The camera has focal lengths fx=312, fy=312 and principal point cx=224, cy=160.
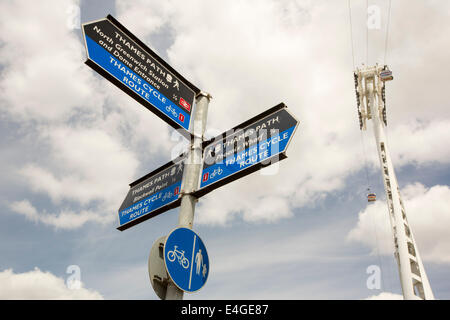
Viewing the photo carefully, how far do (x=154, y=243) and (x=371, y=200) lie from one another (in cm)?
3551

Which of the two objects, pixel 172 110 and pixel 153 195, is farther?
pixel 153 195

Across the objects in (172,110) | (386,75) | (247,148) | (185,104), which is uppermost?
(386,75)

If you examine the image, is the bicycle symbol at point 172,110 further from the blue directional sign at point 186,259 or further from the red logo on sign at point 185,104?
the blue directional sign at point 186,259

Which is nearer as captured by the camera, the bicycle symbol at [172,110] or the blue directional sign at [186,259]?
the blue directional sign at [186,259]

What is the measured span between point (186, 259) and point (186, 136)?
79.1 inches

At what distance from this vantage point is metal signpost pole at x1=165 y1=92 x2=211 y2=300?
412 centimetres

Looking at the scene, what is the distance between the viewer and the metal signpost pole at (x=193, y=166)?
4117mm

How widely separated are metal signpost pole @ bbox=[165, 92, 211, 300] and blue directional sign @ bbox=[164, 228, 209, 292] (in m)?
0.27

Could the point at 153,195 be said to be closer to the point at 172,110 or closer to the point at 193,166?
the point at 193,166

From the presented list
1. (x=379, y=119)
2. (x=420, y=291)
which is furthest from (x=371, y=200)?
(x=420, y=291)

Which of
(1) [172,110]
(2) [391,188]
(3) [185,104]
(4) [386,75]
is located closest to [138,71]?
(1) [172,110]

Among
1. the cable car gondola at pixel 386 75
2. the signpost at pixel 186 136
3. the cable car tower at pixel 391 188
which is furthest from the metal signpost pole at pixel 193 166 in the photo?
the cable car gondola at pixel 386 75

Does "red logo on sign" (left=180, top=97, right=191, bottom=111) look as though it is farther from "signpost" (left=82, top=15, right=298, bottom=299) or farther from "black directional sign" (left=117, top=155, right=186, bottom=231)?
"black directional sign" (left=117, top=155, right=186, bottom=231)

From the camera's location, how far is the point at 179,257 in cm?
334
